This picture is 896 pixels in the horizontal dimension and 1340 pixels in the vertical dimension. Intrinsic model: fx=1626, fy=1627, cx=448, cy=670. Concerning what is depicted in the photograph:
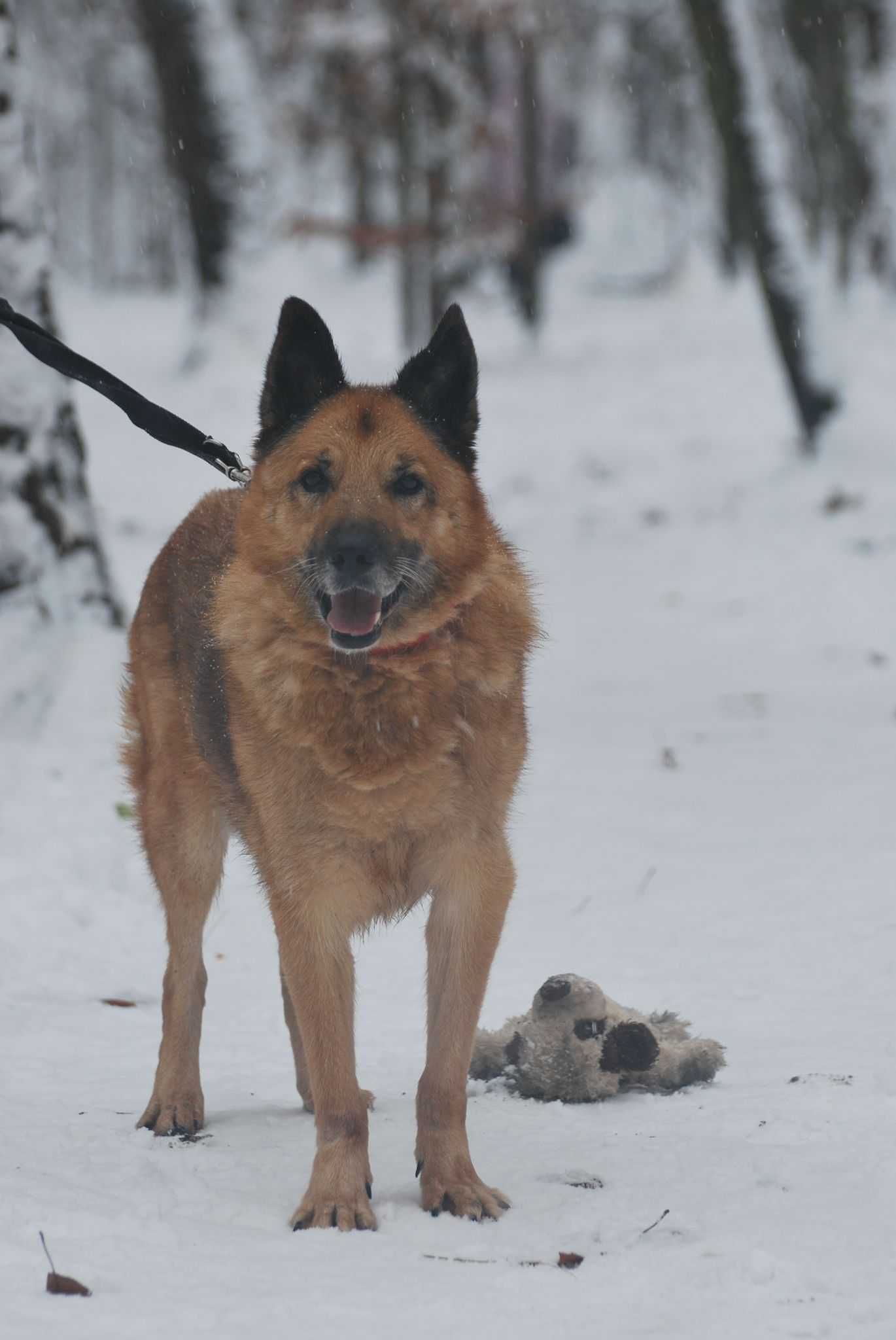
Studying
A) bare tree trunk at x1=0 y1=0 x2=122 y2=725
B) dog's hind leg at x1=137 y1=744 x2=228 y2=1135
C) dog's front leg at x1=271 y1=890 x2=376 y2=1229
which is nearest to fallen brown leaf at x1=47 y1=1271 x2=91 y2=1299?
dog's front leg at x1=271 y1=890 x2=376 y2=1229

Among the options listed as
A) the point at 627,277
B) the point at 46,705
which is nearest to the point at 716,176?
the point at 627,277

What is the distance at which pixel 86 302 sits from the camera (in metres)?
38.0

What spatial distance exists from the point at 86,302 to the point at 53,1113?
3599 centimetres

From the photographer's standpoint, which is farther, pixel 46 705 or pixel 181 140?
pixel 181 140

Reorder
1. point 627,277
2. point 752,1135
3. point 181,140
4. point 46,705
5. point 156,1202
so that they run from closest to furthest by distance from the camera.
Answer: point 156,1202 < point 752,1135 < point 46,705 < point 181,140 < point 627,277

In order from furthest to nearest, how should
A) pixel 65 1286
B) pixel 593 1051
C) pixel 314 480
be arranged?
pixel 593 1051 → pixel 314 480 → pixel 65 1286

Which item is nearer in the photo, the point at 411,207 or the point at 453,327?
the point at 453,327

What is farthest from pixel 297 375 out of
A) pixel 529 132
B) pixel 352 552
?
pixel 529 132

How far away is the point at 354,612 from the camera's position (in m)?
3.69

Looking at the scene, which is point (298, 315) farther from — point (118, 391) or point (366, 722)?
point (366, 722)

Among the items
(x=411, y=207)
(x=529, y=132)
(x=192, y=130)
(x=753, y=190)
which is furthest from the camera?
(x=529, y=132)

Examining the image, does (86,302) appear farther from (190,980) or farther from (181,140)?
(190,980)

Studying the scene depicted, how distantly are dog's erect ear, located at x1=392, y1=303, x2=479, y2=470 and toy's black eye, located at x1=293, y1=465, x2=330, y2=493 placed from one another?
0.34 metres

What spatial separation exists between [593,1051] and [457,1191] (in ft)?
2.43
